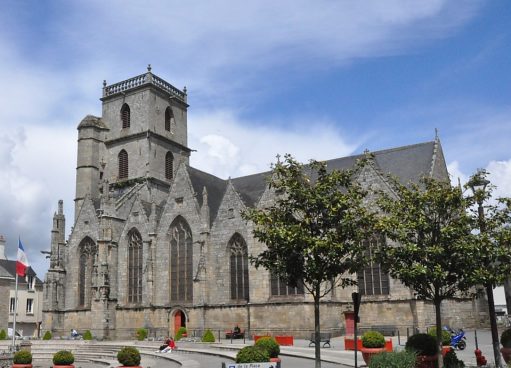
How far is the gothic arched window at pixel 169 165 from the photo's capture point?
5655cm

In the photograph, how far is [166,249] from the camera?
44781 millimetres

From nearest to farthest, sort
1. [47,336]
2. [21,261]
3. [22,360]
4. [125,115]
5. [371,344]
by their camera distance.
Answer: [371,344], [22,360], [21,261], [47,336], [125,115]

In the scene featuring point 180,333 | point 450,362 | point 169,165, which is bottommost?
point 180,333

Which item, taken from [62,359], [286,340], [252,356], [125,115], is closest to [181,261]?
[286,340]

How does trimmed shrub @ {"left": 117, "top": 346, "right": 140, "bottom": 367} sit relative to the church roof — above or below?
below

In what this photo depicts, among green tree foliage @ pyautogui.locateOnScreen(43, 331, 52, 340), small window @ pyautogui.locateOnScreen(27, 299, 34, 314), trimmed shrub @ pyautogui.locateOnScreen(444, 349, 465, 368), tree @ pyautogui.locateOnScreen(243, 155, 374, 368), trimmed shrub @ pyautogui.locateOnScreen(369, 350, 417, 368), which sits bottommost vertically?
green tree foliage @ pyautogui.locateOnScreen(43, 331, 52, 340)

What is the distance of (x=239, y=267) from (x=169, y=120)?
73.8 feet

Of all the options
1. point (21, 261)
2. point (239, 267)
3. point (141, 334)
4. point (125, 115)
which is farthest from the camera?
point (125, 115)

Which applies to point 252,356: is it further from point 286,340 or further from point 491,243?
point 286,340

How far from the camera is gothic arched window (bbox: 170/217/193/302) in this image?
43656 mm

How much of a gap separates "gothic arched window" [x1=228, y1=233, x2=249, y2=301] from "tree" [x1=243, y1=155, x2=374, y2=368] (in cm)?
2270

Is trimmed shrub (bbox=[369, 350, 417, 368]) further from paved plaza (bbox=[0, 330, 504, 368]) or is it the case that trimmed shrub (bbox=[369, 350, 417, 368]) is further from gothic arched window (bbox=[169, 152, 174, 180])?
gothic arched window (bbox=[169, 152, 174, 180])

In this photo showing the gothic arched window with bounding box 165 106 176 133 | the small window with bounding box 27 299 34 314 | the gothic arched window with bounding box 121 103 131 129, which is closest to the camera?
the gothic arched window with bounding box 121 103 131 129

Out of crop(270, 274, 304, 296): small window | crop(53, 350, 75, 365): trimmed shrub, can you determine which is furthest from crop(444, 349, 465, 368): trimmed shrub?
crop(270, 274, 304, 296): small window
